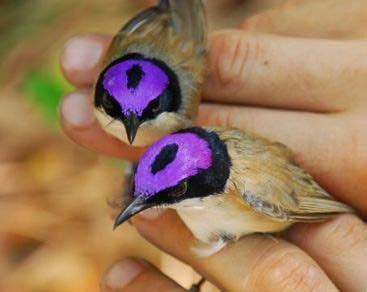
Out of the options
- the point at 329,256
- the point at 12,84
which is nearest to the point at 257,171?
the point at 329,256

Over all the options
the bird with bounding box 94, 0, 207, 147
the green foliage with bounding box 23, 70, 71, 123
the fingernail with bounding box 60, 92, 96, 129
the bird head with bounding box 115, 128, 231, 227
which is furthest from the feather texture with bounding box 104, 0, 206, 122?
the green foliage with bounding box 23, 70, 71, 123

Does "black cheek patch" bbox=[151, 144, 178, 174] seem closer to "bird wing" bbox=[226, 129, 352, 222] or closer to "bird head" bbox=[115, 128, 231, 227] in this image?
"bird head" bbox=[115, 128, 231, 227]

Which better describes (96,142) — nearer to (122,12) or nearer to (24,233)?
(24,233)

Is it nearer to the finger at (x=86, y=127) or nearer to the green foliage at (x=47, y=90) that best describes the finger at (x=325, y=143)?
the finger at (x=86, y=127)

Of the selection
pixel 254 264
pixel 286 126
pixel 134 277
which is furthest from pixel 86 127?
pixel 254 264

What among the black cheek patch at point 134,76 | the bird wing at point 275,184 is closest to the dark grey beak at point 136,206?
the bird wing at point 275,184

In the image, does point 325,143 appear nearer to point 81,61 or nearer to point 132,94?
point 132,94
